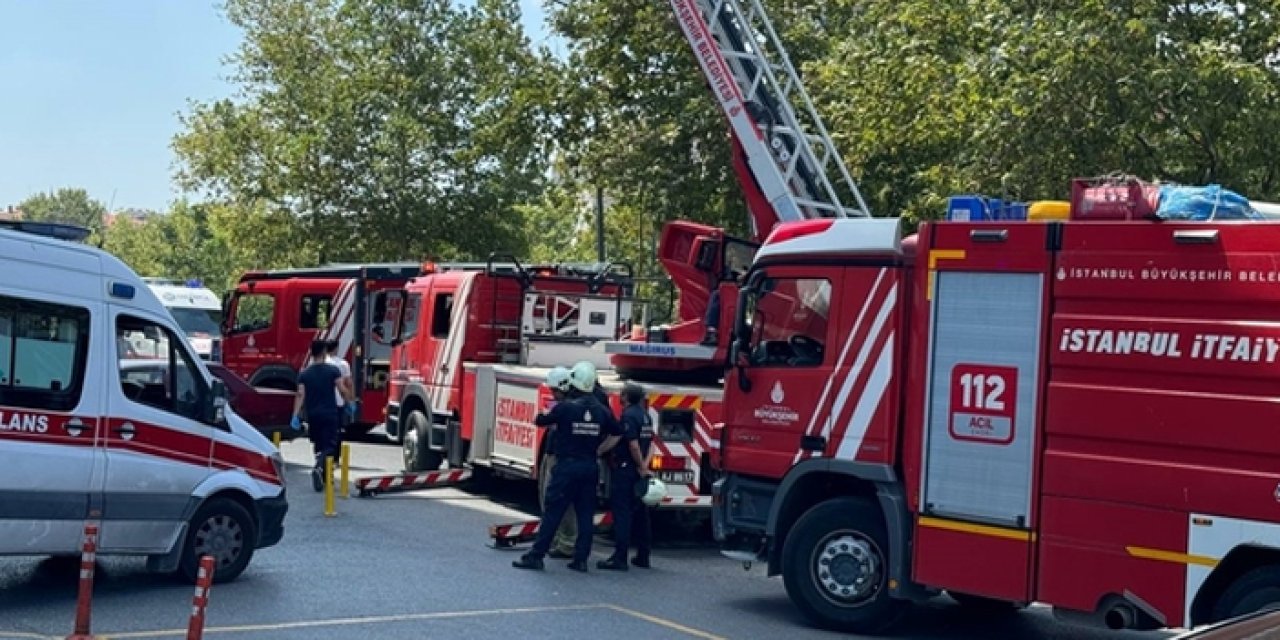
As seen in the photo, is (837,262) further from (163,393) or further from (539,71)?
(539,71)

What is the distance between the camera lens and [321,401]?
1666cm

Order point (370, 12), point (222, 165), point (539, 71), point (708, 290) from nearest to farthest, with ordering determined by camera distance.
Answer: point (708, 290) < point (539, 71) < point (370, 12) < point (222, 165)

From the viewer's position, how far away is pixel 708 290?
49.9ft

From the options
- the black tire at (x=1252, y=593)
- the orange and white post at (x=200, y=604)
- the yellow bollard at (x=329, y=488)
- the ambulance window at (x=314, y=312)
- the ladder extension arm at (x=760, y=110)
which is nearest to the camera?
the orange and white post at (x=200, y=604)

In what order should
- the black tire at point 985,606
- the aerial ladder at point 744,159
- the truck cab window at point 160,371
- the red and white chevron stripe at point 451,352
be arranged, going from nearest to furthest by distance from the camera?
the truck cab window at point 160,371
the black tire at point 985,606
the aerial ladder at point 744,159
the red and white chevron stripe at point 451,352

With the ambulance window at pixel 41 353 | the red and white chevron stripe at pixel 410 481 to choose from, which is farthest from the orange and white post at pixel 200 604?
the red and white chevron stripe at pixel 410 481

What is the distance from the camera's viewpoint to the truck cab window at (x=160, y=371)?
10562 millimetres

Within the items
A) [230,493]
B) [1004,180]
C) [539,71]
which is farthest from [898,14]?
[230,493]

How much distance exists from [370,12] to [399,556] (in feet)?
87.0

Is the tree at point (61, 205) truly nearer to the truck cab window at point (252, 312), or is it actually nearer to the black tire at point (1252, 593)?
the truck cab window at point (252, 312)

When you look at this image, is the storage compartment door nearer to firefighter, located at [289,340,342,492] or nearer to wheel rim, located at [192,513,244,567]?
wheel rim, located at [192,513,244,567]

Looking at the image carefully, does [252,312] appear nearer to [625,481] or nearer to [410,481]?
[410,481]

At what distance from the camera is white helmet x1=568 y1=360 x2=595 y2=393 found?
12.8 meters

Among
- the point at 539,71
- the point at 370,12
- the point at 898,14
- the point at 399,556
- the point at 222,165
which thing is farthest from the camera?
the point at 222,165
